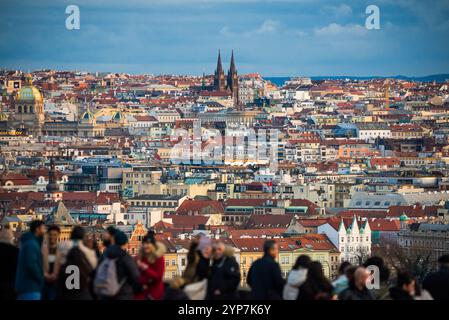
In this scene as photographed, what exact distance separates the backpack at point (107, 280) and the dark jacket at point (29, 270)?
1.27 ft

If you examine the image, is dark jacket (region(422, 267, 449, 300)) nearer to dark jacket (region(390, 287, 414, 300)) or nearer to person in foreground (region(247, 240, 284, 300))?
dark jacket (region(390, 287, 414, 300))

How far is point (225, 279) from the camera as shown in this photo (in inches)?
486

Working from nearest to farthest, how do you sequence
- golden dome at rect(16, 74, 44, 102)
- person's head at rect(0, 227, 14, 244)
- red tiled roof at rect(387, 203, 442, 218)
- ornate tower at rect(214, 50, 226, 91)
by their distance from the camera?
person's head at rect(0, 227, 14, 244) → red tiled roof at rect(387, 203, 442, 218) → golden dome at rect(16, 74, 44, 102) → ornate tower at rect(214, 50, 226, 91)

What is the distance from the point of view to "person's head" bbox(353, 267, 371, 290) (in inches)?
476

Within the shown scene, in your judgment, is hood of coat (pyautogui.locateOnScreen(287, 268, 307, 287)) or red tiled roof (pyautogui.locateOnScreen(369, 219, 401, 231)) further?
red tiled roof (pyautogui.locateOnScreen(369, 219, 401, 231))

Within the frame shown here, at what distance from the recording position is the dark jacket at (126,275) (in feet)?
39.4

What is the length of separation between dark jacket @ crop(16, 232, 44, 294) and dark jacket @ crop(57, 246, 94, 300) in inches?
6.1

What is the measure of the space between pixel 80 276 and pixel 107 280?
49 cm

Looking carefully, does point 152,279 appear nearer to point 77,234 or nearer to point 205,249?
point 205,249

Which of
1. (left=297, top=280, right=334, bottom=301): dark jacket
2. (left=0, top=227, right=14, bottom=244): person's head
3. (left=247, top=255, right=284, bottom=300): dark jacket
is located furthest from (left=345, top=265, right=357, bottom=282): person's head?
(left=0, top=227, right=14, bottom=244): person's head

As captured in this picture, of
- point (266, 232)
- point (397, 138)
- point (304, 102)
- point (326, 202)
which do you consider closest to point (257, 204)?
point (326, 202)

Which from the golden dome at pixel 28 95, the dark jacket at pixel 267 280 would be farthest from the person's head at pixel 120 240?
the golden dome at pixel 28 95

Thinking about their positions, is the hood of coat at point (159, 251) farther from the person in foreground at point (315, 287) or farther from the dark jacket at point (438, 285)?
the dark jacket at point (438, 285)

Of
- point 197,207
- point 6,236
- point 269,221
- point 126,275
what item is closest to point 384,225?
point 269,221
